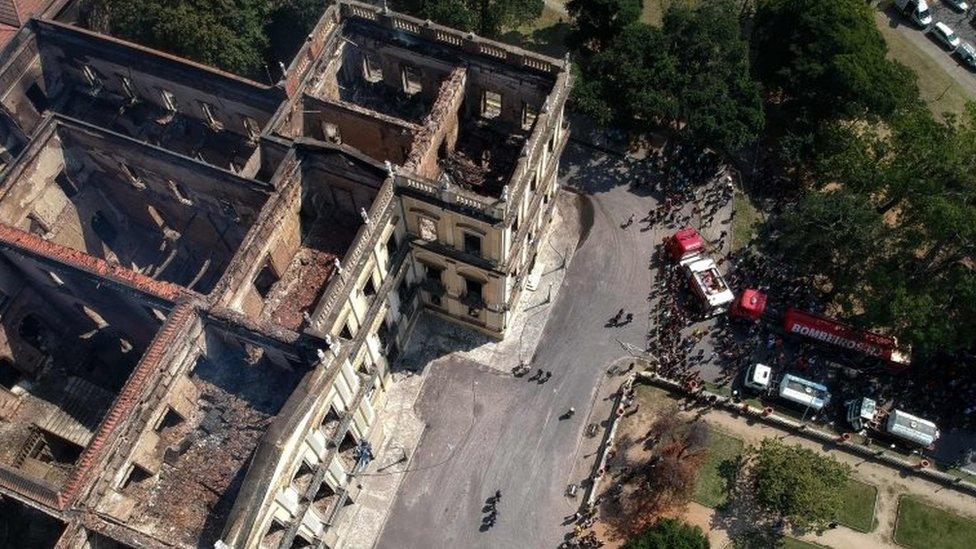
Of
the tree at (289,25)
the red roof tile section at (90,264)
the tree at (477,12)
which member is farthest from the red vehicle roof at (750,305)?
the tree at (289,25)

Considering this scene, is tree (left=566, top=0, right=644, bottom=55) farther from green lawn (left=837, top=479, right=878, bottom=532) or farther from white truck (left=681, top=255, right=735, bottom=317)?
green lawn (left=837, top=479, right=878, bottom=532)

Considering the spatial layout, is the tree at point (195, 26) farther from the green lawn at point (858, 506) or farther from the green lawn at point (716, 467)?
the green lawn at point (858, 506)

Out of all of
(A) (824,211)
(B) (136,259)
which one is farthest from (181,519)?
(A) (824,211)

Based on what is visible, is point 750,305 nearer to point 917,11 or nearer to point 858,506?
point 858,506

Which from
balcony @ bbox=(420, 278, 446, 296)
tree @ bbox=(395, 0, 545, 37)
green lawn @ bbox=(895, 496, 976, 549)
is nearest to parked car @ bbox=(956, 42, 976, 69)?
tree @ bbox=(395, 0, 545, 37)

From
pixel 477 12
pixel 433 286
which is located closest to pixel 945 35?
pixel 477 12
